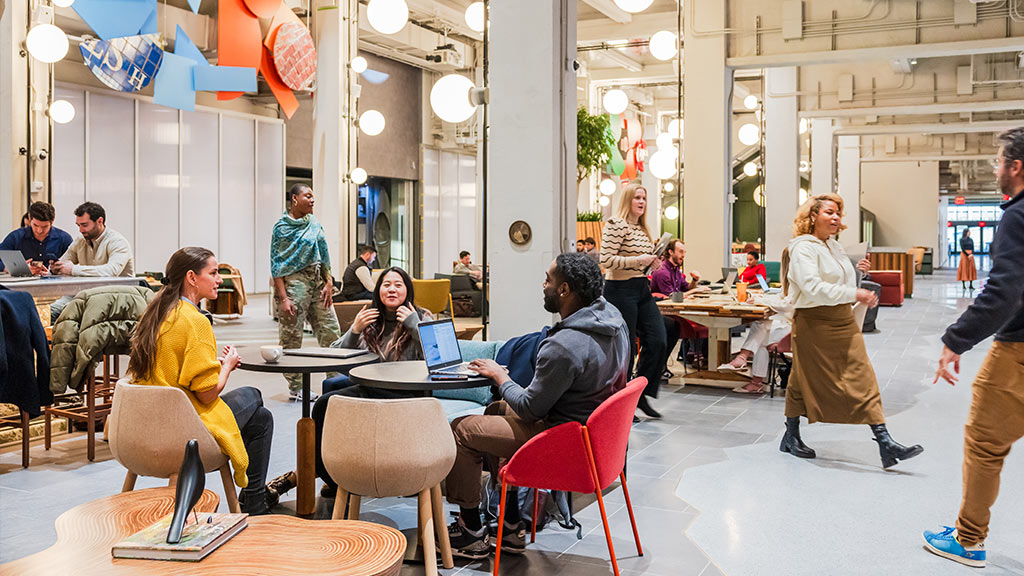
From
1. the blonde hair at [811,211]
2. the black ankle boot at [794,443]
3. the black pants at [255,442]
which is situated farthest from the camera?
the black ankle boot at [794,443]

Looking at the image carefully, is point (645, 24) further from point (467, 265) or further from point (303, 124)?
point (303, 124)

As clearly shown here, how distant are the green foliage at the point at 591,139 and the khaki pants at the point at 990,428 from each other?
7.56m

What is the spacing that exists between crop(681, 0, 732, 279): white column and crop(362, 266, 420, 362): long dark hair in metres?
7.39

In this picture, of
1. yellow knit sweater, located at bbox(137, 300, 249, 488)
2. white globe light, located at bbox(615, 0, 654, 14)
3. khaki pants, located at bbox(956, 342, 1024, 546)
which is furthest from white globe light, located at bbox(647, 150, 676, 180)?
yellow knit sweater, located at bbox(137, 300, 249, 488)

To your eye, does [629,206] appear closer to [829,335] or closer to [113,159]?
[829,335]

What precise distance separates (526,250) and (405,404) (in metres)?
2.79

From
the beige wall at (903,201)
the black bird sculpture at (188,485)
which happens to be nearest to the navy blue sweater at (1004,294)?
the black bird sculpture at (188,485)

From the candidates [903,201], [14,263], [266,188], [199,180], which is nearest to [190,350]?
[14,263]

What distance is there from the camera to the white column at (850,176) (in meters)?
24.7

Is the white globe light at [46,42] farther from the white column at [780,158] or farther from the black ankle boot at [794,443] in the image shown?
the white column at [780,158]

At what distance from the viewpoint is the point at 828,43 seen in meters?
10.8

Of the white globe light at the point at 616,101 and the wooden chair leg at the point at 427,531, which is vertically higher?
the white globe light at the point at 616,101

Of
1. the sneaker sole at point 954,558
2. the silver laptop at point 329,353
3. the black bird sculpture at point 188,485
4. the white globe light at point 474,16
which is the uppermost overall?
the white globe light at point 474,16

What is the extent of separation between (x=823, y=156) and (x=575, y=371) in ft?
59.6
